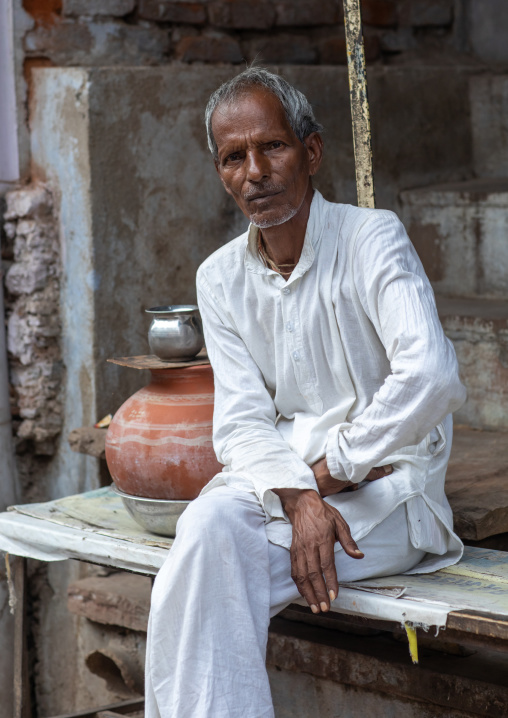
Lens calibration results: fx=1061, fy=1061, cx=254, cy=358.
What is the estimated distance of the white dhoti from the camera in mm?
2211

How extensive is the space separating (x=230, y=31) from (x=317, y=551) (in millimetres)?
2625

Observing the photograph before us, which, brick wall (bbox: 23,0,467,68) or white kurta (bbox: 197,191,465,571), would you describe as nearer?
white kurta (bbox: 197,191,465,571)

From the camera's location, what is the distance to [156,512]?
292 centimetres

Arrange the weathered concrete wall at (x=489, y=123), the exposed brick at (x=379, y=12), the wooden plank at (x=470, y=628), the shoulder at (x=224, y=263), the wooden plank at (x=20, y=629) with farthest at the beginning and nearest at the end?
the weathered concrete wall at (x=489, y=123), the exposed brick at (x=379, y=12), the wooden plank at (x=20, y=629), the shoulder at (x=224, y=263), the wooden plank at (x=470, y=628)

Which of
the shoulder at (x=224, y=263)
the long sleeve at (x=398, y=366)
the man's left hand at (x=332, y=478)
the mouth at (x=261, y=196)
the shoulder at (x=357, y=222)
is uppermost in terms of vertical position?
the mouth at (x=261, y=196)

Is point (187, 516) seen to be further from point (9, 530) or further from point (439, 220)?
point (439, 220)

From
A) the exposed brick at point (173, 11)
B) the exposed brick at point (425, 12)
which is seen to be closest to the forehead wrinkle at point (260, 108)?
the exposed brick at point (173, 11)

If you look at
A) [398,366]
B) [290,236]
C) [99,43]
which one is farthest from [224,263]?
[99,43]

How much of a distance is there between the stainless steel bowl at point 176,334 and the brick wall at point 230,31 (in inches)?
54.9

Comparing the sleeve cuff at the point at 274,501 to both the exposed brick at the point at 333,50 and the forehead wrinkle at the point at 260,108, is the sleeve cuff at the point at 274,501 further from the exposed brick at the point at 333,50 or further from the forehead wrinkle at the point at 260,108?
the exposed brick at the point at 333,50

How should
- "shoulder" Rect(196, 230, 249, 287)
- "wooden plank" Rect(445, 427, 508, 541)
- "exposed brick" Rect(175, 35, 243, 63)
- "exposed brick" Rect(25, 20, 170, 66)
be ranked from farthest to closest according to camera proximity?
"exposed brick" Rect(175, 35, 243, 63) → "exposed brick" Rect(25, 20, 170, 66) → "wooden plank" Rect(445, 427, 508, 541) → "shoulder" Rect(196, 230, 249, 287)

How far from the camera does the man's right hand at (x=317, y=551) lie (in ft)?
7.59

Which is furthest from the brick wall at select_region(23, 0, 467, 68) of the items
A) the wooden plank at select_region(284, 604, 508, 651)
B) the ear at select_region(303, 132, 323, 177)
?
the wooden plank at select_region(284, 604, 508, 651)

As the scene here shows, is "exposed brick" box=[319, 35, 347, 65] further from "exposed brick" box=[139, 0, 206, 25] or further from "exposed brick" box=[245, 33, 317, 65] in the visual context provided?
"exposed brick" box=[139, 0, 206, 25]
